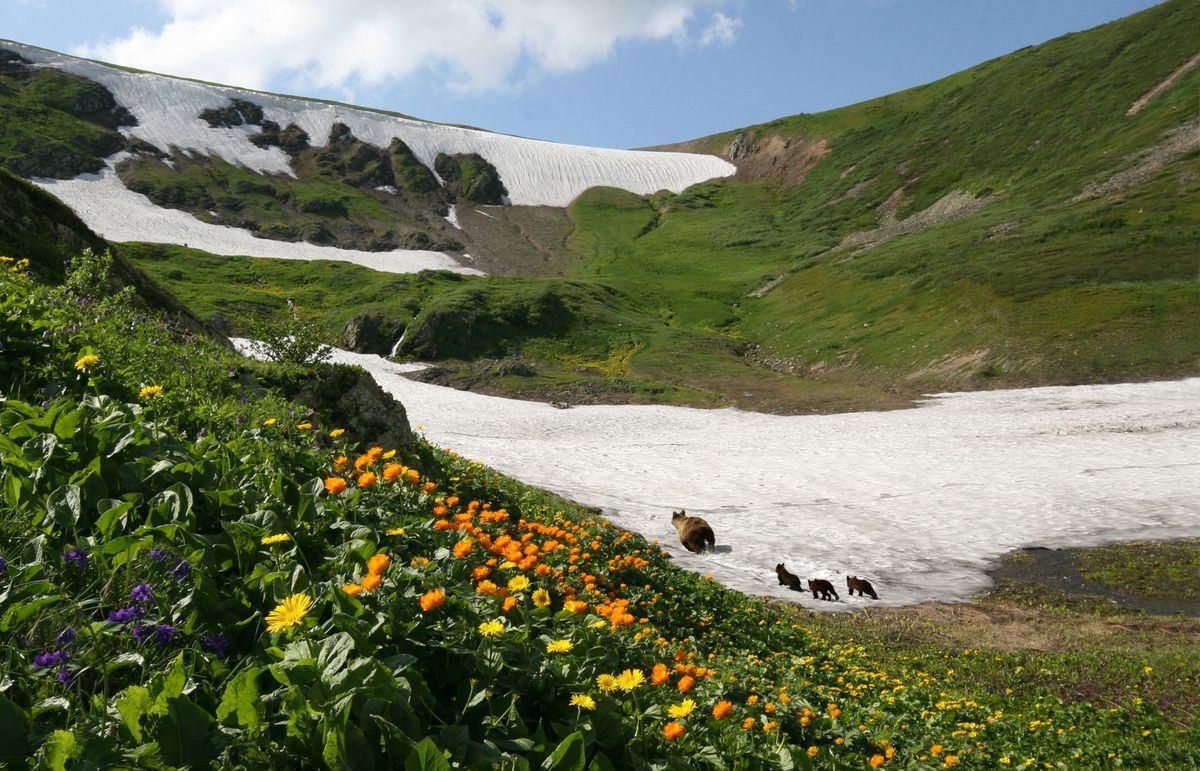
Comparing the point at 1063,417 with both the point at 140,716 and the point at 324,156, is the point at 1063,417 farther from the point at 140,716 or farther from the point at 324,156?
the point at 324,156

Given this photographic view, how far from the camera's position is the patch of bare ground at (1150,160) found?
7000cm

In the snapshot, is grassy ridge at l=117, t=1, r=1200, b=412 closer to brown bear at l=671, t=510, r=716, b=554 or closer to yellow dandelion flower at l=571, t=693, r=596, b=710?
brown bear at l=671, t=510, r=716, b=554

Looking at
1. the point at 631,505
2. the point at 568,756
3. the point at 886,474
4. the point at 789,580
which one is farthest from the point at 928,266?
the point at 568,756

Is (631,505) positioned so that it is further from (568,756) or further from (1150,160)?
(1150,160)

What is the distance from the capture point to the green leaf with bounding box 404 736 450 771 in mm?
2176

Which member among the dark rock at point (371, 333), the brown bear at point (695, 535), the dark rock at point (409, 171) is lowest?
the brown bear at point (695, 535)

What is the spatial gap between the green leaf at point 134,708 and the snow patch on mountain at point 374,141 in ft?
507

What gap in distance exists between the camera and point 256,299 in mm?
78812

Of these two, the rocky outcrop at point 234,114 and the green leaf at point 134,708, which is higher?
the rocky outcrop at point 234,114

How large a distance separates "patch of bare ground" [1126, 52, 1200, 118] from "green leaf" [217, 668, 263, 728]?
116 m

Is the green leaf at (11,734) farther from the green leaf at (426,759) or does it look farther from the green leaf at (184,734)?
the green leaf at (426,759)

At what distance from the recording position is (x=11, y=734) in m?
1.96

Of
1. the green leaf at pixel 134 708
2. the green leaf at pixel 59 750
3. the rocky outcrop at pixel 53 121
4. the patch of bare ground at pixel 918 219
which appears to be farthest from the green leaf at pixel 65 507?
the rocky outcrop at pixel 53 121

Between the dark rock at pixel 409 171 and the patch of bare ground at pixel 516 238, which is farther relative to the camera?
the dark rock at pixel 409 171
